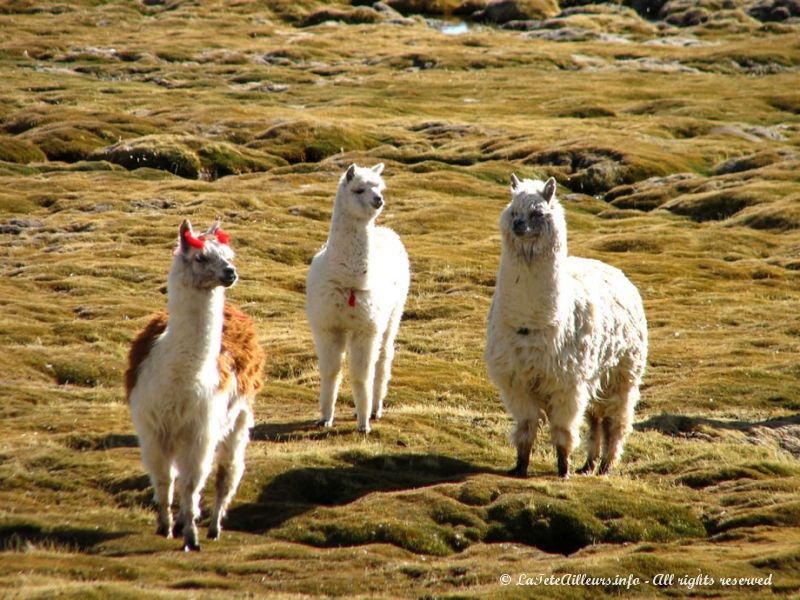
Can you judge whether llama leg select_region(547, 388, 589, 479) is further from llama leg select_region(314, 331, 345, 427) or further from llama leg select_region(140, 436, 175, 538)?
llama leg select_region(140, 436, 175, 538)

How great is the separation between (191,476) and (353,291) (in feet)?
20.4

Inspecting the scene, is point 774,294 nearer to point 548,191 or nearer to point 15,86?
point 548,191

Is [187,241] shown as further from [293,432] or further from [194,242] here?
[293,432]

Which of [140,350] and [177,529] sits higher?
[140,350]

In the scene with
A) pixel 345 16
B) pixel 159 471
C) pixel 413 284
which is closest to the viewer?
pixel 159 471

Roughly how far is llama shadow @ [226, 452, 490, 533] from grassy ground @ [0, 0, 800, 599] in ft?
0.20

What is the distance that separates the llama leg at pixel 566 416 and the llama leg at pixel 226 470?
4914 millimetres

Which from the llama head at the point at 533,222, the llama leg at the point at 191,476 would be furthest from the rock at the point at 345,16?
the llama leg at the point at 191,476

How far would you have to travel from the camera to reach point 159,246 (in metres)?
50.1

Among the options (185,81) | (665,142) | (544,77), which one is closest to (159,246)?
(665,142)

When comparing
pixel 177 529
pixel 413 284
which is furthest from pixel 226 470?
pixel 413 284

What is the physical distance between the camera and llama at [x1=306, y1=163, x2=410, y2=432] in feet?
55.7

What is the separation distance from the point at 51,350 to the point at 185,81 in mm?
92089

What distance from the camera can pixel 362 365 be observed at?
56.6ft
